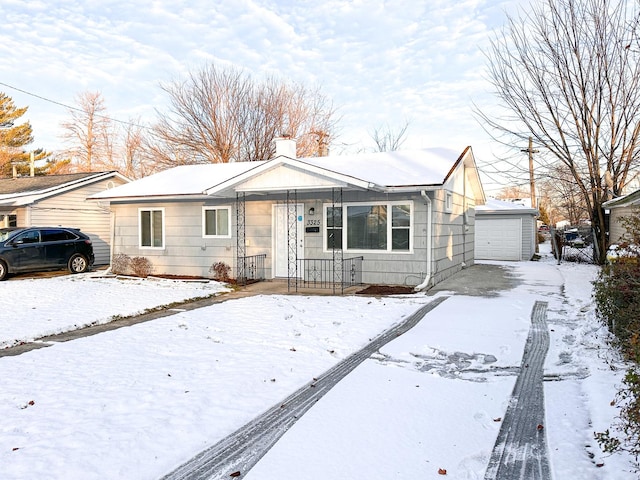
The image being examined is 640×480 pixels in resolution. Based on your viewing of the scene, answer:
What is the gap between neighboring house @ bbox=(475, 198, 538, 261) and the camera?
2033 centimetres

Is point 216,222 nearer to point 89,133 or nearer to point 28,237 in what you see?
point 28,237

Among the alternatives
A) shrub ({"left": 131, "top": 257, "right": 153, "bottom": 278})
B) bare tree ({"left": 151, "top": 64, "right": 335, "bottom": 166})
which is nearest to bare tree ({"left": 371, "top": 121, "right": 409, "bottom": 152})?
bare tree ({"left": 151, "top": 64, "right": 335, "bottom": 166})

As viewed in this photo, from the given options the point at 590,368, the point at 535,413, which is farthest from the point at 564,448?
the point at 590,368

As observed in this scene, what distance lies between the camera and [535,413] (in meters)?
3.91

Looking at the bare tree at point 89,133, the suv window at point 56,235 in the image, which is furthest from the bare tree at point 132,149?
the suv window at point 56,235

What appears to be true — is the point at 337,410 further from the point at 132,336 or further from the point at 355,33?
the point at 355,33

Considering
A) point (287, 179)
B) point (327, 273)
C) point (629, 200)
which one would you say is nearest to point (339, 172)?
point (287, 179)

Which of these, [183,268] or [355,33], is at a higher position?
[355,33]

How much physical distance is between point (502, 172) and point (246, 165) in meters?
10.0

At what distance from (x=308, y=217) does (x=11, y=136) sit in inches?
1366

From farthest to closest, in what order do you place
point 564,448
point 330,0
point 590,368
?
point 330,0, point 590,368, point 564,448

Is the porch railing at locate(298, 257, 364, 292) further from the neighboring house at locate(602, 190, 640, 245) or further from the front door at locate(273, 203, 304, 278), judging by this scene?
the neighboring house at locate(602, 190, 640, 245)

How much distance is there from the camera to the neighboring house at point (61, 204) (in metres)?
16.2

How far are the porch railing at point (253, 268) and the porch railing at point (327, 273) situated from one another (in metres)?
1.16
